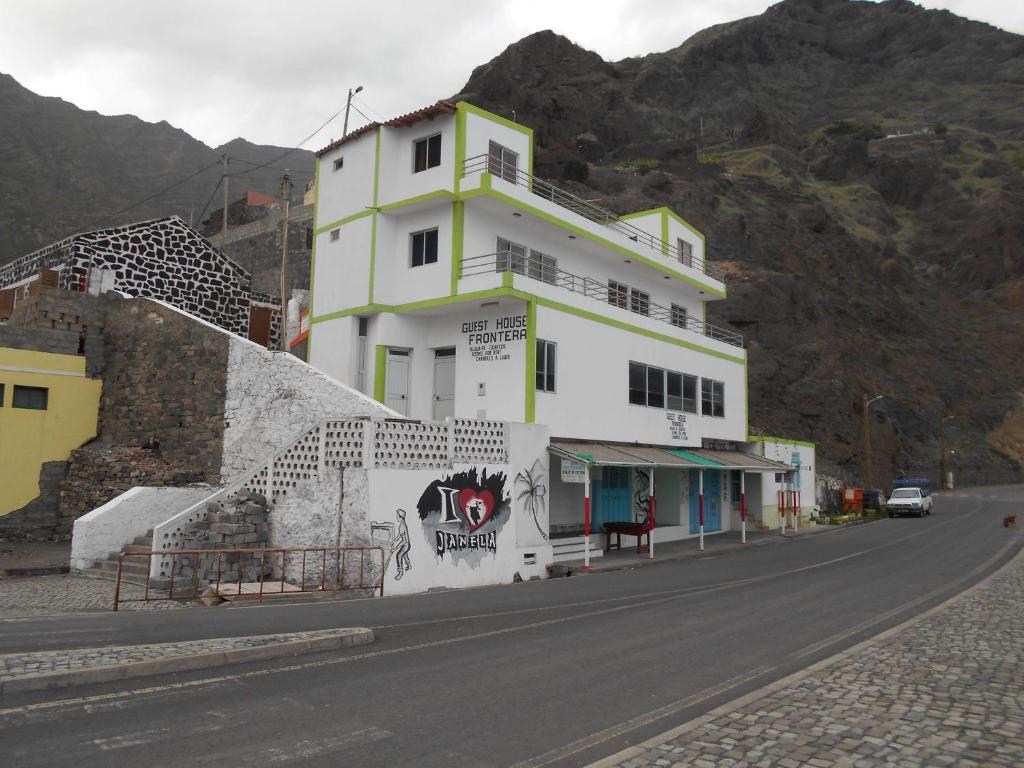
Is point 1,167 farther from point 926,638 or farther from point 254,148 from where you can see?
point 926,638

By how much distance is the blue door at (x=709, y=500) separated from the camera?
1105 inches

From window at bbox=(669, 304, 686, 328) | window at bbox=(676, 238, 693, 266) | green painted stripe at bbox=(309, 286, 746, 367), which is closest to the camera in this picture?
green painted stripe at bbox=(309, 286, 746, 367)

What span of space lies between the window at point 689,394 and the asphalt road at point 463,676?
1170 centimetres

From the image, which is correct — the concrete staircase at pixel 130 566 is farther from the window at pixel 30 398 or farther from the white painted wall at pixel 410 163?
the white painted wall at pixel 410 163

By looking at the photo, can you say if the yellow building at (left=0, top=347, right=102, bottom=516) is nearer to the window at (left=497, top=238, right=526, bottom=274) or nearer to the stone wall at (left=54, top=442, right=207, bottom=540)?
the stone wall at (left=54, top=442, right=207, bottom=540)

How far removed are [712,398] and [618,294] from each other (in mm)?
5782

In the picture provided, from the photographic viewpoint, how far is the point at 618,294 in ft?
88.2

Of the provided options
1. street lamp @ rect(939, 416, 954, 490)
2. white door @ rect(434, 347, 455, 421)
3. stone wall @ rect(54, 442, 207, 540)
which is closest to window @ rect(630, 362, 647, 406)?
white door @ rect(434, 347, 455, 421)

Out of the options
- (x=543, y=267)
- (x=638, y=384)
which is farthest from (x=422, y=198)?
(x=638, y=384)

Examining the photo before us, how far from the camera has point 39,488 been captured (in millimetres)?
20125

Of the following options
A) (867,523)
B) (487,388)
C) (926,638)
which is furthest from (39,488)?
(867,523)

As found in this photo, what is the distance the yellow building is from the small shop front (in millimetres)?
13636

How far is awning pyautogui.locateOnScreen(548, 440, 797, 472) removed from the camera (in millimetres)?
18938

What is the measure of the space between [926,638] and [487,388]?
A: 1282 centimetres
